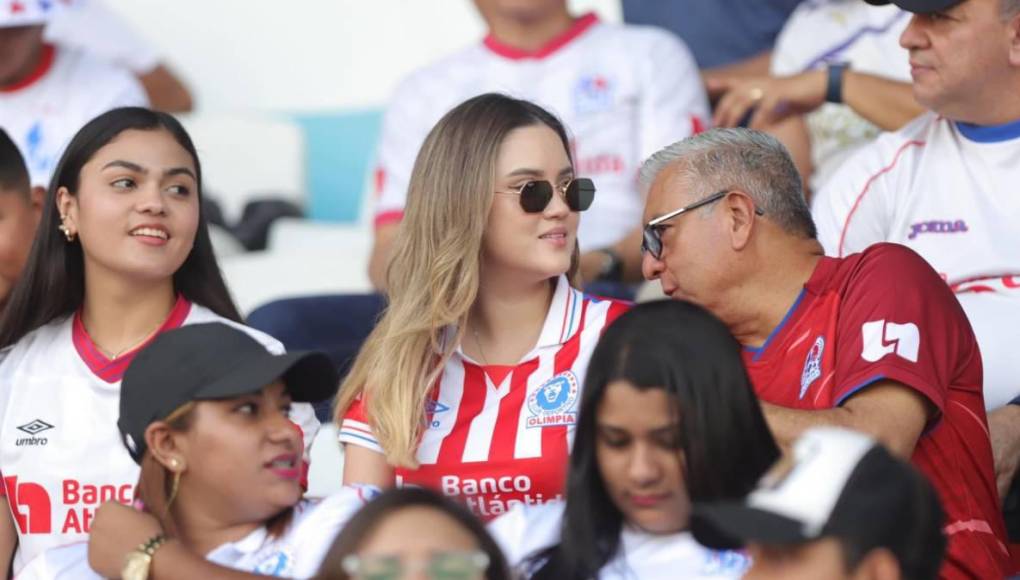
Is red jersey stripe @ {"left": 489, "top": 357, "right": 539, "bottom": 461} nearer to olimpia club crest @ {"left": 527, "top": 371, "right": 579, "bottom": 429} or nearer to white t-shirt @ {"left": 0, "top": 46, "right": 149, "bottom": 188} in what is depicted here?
olimpia club crest @ {"left": 527, "top": 371, "right": 579, "bottom": 429}

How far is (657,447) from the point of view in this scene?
2354 millimetres

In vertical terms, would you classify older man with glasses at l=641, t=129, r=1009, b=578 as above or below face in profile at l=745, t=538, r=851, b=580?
above

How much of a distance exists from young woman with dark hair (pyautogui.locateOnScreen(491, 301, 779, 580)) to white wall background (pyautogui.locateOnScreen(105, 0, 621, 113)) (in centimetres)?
414

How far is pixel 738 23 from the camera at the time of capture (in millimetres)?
5145

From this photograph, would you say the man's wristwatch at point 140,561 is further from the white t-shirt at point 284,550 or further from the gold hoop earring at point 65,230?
the gold hoop earring at point 65,230

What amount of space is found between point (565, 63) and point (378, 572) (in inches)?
110

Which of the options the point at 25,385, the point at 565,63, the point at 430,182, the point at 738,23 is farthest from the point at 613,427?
the point at 738,23

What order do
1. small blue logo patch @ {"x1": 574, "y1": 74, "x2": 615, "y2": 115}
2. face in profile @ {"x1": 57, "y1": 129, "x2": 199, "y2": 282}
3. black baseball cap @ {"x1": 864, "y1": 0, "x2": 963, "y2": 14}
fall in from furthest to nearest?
small blue logo patch @ {"x1": 574, "y1": 74, "x2": 615, "y2": 115}
black baseball cap @ {"x1": 864, "y1": 0, "x2": 963, "y2": 14}
face in profile @ {"x1": 57, "y1": 129, "x2": 199, "y2": 282}

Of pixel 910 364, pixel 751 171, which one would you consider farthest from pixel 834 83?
pixel 910 364

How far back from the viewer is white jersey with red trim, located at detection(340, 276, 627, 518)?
3020 mm

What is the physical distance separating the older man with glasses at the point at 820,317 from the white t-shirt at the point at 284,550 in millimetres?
709

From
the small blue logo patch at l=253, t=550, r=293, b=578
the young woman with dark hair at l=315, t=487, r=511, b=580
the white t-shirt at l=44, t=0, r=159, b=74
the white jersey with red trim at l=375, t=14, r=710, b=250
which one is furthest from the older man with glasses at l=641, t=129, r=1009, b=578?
the white t-shirt at l=44, t=0, r=159, b=74

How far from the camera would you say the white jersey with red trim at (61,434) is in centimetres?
311

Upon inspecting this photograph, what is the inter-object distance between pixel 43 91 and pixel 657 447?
2963 mm
